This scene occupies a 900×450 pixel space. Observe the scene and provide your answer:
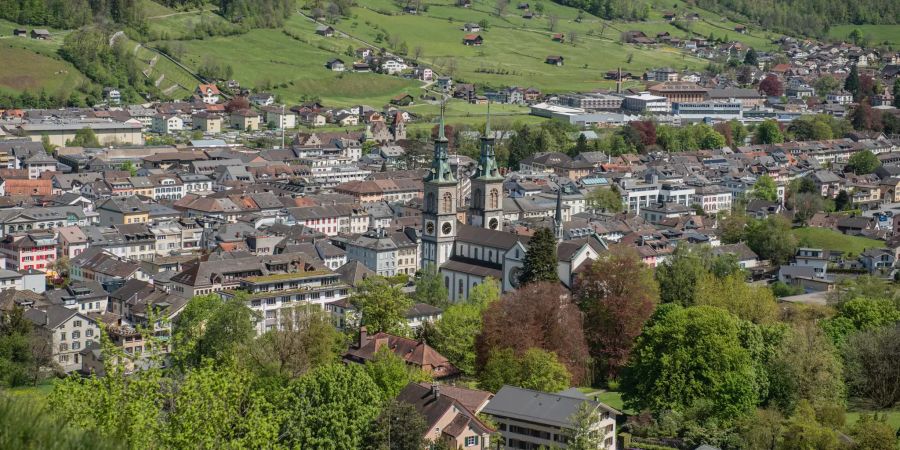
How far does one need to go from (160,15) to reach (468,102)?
33.5m

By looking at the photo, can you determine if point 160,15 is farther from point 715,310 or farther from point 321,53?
point 715,310

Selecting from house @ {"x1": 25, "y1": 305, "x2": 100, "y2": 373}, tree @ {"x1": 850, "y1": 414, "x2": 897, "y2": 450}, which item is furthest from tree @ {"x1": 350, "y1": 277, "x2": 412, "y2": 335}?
tree @ {"x1": 850, "y1": 414, "x2": 897, "y2": 450}

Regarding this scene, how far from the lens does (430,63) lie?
442 feet

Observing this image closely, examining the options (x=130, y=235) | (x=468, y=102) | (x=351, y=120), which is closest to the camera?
(x=130, y=235)

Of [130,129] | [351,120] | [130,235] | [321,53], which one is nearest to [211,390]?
[130,235]

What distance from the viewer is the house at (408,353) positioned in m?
40.1

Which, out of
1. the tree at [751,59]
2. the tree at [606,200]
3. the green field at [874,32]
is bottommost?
the tree at [606,200]

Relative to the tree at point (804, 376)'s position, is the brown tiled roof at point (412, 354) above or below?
below

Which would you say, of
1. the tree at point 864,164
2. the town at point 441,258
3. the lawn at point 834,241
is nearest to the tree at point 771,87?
the town at point 441,258

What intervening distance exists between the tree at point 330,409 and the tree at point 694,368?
29.4 ft

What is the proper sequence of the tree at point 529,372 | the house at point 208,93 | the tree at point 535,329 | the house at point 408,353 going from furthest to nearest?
the house at point 208,93 → the house at point 408,353 → the tree at point 535,329 → the tree at point 529,372

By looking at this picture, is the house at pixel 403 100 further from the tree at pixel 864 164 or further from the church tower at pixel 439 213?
the church tower at pixel 439 213

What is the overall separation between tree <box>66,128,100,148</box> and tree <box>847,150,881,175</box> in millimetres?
55050

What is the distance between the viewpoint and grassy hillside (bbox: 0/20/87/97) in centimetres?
10469
